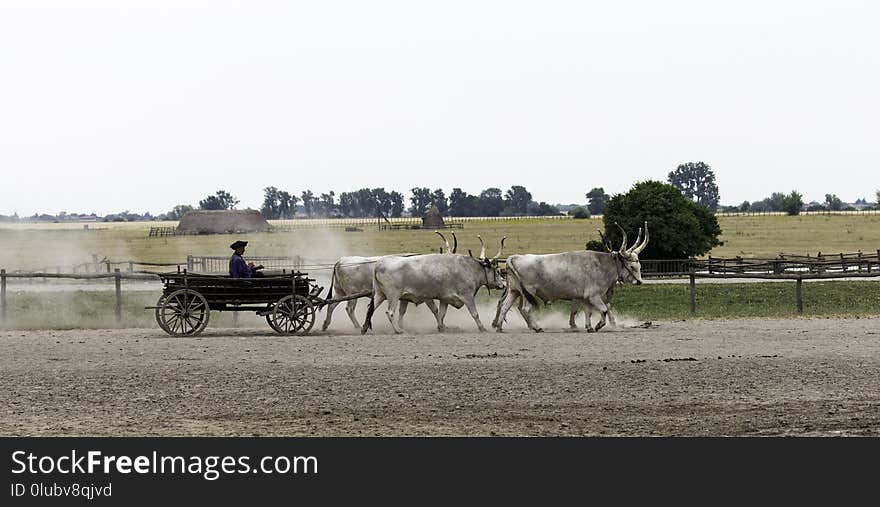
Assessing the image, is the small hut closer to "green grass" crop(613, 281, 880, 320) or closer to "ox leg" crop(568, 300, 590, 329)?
"green grass" crop(613, 281, 880, 320)

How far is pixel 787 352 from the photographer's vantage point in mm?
20047

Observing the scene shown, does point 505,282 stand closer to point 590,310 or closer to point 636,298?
point 590,310

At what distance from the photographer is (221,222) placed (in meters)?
139

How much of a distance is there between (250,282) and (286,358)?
194 inches

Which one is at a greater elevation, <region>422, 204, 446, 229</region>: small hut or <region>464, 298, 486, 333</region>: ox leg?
<region>422, 204, 446, 229</region>: small hut

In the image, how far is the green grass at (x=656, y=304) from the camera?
29.7m

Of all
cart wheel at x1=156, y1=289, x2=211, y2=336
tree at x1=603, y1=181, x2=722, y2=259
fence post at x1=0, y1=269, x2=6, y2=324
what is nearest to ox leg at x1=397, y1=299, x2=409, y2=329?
cart wheel at x1=156, y1=289, x2=211, y2=336

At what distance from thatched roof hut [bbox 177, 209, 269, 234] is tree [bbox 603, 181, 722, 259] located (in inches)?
2929

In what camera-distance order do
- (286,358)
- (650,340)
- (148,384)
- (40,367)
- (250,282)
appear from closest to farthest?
1. (148,384)
2. (40,367)
3. (286,358)
4. (650,340)
5. (250,282)

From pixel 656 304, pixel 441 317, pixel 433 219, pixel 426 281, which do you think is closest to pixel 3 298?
pixel 426 281

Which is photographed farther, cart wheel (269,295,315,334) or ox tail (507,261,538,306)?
ox tail (507,261,538,306)

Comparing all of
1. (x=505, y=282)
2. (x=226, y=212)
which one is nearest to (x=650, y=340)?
(x=505, y=282)

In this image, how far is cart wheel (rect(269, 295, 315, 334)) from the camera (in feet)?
81.5

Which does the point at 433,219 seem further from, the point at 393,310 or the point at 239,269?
the point at 239,269
